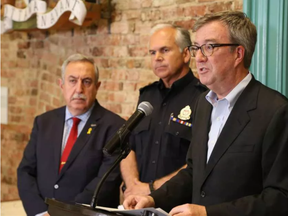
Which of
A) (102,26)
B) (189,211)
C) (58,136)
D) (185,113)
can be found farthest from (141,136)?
(102,26)

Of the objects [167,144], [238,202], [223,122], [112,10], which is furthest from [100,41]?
[238,202]

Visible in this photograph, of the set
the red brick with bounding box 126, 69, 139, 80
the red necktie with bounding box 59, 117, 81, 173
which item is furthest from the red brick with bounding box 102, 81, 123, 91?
the red necktie with bounding box 59, 117, 81, 173

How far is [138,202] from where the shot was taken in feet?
→ 6.93

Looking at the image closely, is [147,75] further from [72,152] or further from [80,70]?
[72,152]

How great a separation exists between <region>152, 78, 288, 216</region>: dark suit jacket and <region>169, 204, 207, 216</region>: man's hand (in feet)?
0.09

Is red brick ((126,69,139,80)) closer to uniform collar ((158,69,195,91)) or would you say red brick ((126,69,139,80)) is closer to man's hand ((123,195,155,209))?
uniform collar ((158,69,195,91))

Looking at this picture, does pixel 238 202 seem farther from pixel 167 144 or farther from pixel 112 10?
pixel 112 10

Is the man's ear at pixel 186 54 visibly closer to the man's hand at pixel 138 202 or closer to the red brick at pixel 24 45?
the man's hand at pixel 138 202

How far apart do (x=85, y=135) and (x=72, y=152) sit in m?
0.13

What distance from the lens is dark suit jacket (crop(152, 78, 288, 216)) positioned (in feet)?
6.24

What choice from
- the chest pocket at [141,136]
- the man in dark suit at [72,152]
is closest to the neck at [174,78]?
the chest pocket at [141,136]

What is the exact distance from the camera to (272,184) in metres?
1.90

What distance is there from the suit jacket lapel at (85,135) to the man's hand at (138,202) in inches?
44.9

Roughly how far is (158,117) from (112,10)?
1396 mm
